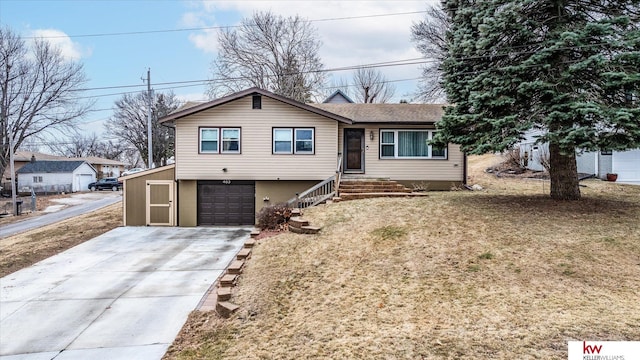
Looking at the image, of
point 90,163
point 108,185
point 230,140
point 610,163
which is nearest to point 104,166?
point 90,163

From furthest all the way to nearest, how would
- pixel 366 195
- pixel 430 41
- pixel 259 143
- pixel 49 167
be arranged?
1. pixel 49 167
2. pixel 430 41
3. pixel 259 143
4. pixel 366 195

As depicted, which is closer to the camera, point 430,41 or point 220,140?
point 220,140

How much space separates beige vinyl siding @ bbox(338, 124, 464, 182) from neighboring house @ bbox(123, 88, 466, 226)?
0.04 m

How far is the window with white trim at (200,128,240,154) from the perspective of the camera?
1524 centimetres

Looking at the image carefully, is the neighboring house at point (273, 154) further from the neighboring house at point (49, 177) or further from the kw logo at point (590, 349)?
the neighboring house at point (49, 177)

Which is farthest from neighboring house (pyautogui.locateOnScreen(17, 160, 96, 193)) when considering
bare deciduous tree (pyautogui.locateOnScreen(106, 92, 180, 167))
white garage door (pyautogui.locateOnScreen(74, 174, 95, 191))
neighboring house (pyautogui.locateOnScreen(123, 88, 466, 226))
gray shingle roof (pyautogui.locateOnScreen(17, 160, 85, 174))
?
neighboring house (pyautogui.locateOnScreen(123, 88, 466, 226))

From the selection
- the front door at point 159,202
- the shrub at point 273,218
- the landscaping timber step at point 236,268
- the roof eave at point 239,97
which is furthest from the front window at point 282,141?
the landscaping timber step at point 236,268

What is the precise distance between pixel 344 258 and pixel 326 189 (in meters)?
6.75

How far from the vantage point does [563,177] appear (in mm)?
9297

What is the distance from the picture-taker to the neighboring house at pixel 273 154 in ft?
49.9

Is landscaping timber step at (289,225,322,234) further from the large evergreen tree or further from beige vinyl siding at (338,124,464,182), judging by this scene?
beige vinyl siding at (338,124,464,182)

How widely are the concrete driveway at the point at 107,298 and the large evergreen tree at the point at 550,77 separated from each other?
705 centimetres

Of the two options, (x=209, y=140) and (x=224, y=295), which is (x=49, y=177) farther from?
(x=224, y=295)

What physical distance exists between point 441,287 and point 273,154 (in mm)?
10764
